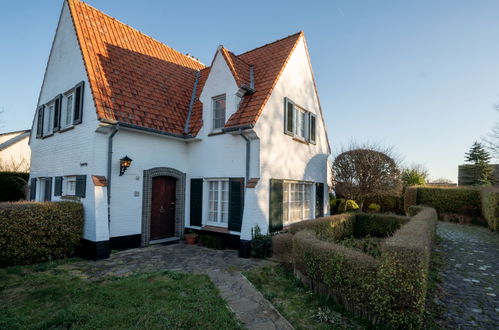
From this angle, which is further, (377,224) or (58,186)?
(377,224)

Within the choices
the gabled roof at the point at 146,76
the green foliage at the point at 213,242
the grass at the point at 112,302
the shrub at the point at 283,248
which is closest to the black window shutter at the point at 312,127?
the gabled roof at the point at 146,76

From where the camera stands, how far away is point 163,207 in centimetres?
1054

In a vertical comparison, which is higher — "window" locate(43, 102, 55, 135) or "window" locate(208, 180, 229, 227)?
"window" locate(43, 102, 55, 135)

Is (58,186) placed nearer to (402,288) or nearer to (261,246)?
(261,246)

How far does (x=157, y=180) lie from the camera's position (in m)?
10.4

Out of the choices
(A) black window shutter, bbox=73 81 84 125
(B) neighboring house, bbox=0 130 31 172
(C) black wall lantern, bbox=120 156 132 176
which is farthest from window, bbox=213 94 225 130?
(B) neighboring house, bbox=0 130 31 172

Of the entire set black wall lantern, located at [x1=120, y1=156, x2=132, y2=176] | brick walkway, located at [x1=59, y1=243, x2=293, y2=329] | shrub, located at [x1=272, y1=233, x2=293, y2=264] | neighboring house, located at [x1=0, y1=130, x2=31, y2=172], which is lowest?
brick walkway, located at [x1=59, y1=243, x2=293, y2=329]

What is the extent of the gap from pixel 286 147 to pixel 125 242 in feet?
23.4

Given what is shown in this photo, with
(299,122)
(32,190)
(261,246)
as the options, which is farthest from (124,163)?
(32,190)

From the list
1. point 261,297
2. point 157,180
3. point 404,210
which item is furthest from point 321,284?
point 404,210

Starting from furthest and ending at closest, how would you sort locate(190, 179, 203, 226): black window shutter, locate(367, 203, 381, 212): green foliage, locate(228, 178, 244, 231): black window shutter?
locate(367, 203, 381, 212): green foliage → locate(190, 179, 203, 226): black window shutter → locate(228, 178, 244, 231): black window shutter

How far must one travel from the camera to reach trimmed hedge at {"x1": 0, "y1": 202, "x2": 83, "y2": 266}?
7.18 metres

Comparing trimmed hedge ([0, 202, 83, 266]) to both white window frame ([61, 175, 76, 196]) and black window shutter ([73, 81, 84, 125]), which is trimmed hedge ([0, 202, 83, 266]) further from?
black window shutter ([73, 81, 84, 125])

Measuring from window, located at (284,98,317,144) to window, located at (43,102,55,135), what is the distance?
10.6 meters
